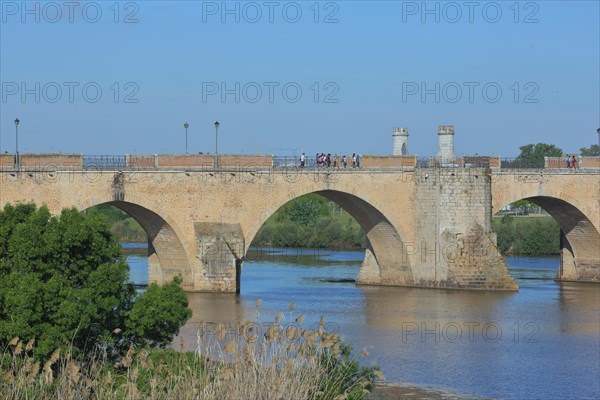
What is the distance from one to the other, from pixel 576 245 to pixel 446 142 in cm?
734

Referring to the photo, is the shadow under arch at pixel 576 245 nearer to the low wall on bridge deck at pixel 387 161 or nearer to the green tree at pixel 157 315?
the low wall on bridge deck at pixel 387 161

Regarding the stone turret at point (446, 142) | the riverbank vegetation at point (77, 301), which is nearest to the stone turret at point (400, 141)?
the stone turret at point (446, 142)

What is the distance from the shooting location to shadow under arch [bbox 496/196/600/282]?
3806cm

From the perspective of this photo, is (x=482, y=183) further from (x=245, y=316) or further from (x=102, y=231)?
(x=102, y=231)

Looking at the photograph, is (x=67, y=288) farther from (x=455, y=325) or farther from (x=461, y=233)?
(x=461, y=233)

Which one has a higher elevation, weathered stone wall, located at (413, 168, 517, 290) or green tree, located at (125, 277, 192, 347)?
weathered stone wall, located at (413, 168, 517, 290)

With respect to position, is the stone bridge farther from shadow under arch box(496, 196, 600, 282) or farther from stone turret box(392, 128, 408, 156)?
stone turret box(392, 128, 408, 156)

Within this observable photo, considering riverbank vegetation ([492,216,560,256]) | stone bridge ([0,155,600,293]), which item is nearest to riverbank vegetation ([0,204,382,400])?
stone bridge ([0,155,600,293])

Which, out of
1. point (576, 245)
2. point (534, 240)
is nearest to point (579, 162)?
point (576, 245)

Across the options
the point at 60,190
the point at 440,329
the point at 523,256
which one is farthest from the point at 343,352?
the point at 523,256

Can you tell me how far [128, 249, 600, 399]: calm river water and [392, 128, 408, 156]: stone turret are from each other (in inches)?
185

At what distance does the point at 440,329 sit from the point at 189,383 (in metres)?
17.5

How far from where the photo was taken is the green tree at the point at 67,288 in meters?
15.5

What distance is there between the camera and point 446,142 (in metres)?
34.7
